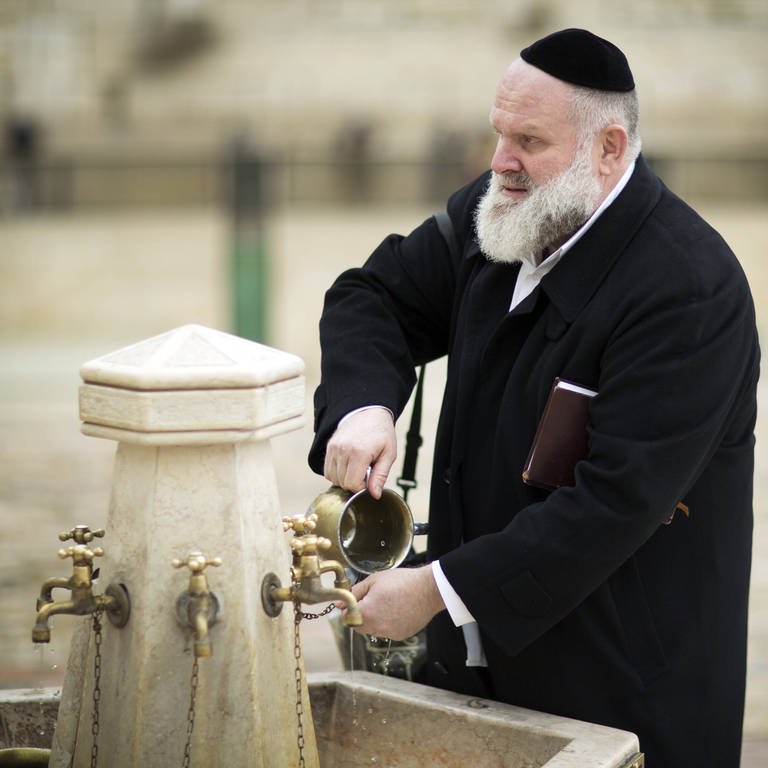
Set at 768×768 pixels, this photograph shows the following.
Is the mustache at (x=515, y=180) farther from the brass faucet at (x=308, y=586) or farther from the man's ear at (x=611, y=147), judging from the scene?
the brass faucet at (x=308, y=586)

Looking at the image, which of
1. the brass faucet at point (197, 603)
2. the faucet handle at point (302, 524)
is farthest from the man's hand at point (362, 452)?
the brass faucet at point (197, 603)

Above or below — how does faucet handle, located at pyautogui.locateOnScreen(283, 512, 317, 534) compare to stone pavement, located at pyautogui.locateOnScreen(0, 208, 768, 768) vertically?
above

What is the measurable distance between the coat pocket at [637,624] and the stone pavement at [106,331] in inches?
76.5

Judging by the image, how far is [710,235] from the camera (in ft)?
8.52

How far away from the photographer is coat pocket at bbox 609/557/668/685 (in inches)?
103

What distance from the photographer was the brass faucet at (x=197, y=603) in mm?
2236

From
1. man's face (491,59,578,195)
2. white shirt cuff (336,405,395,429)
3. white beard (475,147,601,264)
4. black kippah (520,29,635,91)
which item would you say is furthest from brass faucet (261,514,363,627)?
black kippah (520,29,635,91)

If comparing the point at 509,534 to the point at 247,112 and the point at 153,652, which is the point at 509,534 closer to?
the point at 153,652

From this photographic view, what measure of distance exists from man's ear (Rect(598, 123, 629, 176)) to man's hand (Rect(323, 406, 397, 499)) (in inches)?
24.8

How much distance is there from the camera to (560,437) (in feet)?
8.32

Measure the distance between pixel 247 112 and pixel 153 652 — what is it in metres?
30.9

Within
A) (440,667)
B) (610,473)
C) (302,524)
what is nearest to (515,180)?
(610,473)

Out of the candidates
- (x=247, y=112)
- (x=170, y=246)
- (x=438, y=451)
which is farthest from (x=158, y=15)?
(x=438, y=451)

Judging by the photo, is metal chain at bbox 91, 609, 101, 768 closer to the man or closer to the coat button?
the man
